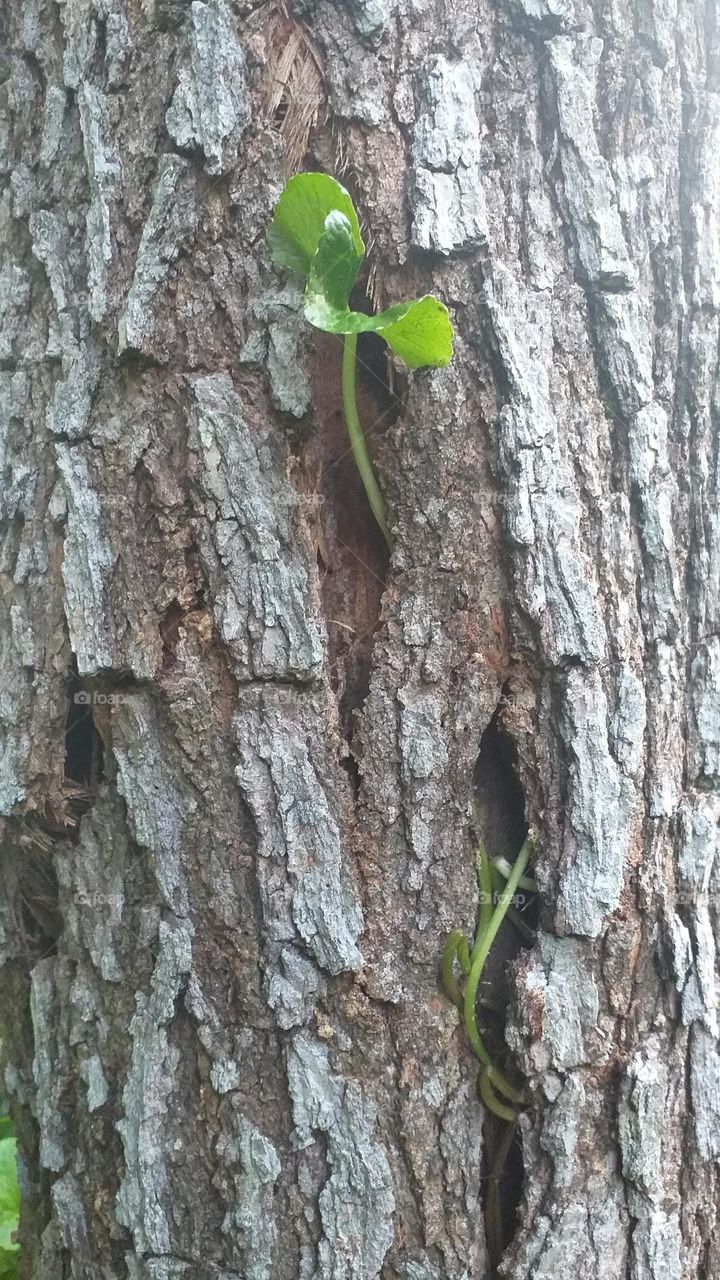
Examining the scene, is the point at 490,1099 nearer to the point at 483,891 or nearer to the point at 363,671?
the point at 483,891

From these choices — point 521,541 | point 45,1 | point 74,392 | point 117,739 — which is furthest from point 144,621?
point 45,1

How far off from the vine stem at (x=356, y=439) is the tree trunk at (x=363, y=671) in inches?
0.8

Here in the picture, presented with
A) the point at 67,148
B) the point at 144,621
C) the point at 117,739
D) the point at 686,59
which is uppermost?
the point at 686,59

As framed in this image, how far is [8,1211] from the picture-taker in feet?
4.76

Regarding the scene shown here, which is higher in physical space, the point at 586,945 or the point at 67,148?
the point at 67,148

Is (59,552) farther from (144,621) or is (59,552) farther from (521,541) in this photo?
(521,541)

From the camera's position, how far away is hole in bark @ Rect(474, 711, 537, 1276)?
1076 mm

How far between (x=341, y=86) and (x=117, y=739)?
829mm

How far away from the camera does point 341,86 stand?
106 centimetres

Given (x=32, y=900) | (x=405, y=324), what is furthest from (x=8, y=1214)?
(x=405, y=324)

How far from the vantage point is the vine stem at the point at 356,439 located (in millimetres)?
1050

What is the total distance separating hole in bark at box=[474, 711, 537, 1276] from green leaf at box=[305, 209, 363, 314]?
1.64 ft

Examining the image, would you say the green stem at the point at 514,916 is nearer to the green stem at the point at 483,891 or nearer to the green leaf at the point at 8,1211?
the green stem at the point at 483,891

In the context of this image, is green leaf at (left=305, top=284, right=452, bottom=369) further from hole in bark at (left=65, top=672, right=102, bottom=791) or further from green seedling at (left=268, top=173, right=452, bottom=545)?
hole in bark at (left=65, top=672, right=102, bottom=791)
